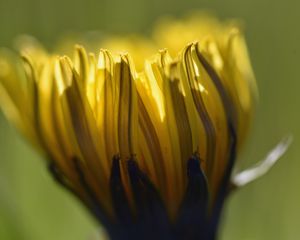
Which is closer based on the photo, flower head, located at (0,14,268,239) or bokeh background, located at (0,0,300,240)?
flower head, located at (0,14,268,239)

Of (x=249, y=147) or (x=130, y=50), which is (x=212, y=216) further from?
(x=249, y=147)

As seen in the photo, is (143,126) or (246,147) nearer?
(143,126)

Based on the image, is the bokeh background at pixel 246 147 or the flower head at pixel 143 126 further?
the bokeh background at pixel 246 147

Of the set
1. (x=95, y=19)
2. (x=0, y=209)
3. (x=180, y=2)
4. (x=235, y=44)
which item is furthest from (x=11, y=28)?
(x=235, y=44)

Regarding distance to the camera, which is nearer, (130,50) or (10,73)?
(10,73)
